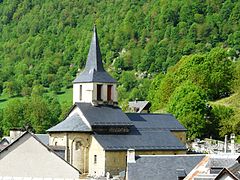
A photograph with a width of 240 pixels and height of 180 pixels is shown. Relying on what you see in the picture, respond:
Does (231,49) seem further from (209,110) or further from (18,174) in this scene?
(18,174)

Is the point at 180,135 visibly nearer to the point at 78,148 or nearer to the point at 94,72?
the point at 94,72

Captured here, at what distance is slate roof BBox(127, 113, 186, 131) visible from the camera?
74.2m

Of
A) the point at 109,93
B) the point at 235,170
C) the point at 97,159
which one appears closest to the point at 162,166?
the point at 235,170

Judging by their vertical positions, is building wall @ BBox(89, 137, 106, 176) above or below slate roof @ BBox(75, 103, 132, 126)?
below

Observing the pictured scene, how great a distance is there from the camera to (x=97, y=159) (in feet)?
228

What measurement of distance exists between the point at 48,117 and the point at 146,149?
7017cm

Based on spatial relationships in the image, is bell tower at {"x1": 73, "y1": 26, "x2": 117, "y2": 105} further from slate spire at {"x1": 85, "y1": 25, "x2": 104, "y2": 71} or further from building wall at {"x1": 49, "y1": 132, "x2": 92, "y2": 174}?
building wall at {"x1": 49, "y1": 132, "x2": 92, "y2": 174}

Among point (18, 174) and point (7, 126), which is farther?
point (7, 126)

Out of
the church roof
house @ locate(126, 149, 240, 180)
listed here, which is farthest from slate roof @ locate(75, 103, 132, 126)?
house @ locate(126, 149, 240, 180)

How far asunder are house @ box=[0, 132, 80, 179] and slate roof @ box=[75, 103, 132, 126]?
11.5 meters

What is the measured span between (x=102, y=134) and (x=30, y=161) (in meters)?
12.6

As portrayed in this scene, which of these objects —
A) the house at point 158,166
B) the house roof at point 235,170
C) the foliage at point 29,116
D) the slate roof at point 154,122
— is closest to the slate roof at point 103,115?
the slate roof at point 154,122

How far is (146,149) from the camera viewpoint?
6962 cm

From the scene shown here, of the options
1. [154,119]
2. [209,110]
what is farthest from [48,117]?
[154,119]
